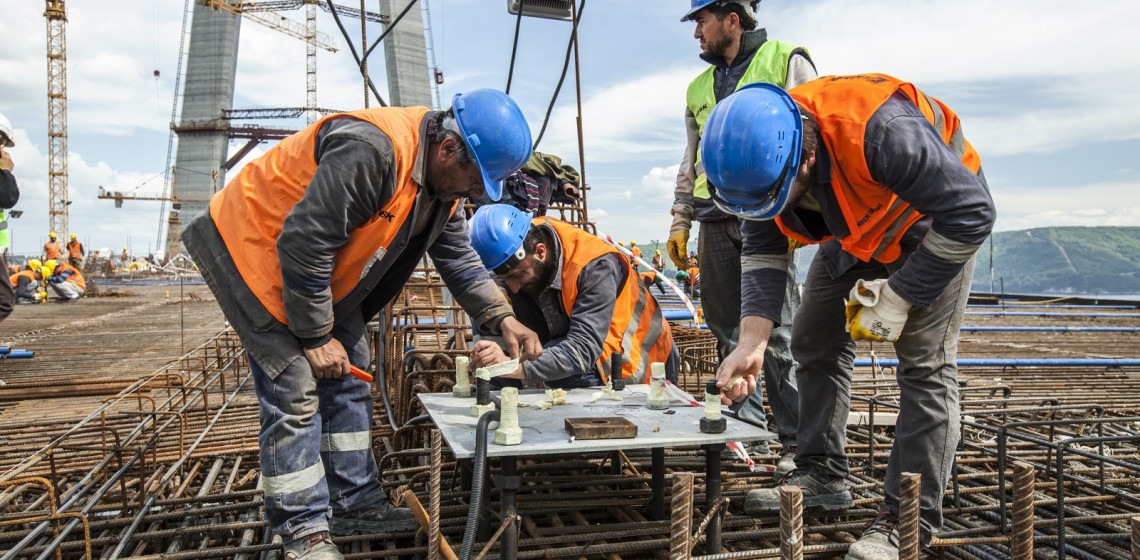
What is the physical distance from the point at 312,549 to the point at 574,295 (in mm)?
1755

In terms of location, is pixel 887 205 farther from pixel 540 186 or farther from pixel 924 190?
pixel 540 186

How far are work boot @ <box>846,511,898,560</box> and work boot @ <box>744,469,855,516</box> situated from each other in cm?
39

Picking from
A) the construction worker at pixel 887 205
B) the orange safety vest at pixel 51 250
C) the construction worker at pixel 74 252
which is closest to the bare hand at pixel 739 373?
the construction worker at pixel 887 205

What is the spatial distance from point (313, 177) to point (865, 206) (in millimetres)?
1642

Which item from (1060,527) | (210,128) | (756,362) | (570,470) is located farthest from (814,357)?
(210,128)

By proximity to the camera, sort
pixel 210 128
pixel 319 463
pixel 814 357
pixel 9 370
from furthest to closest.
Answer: pixel 210 128 → pixel 9 370 → pixel 814 357 → pixel 319 463

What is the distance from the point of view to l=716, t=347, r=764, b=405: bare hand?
7.94 ft

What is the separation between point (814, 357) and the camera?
8.88 feet

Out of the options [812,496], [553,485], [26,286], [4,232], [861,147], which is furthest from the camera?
[26,286]

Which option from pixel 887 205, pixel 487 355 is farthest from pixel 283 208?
pixel 887 205

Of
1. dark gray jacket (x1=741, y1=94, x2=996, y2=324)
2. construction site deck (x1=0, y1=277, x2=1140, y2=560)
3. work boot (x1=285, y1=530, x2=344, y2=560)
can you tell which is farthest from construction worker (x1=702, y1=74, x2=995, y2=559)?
work boot (x1=285, y1=530, x2=344, y2=560)

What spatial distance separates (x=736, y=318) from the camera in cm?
354

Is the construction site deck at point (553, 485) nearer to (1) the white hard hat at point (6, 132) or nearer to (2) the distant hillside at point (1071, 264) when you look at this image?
(1) the white hard hat at point (6, 132)

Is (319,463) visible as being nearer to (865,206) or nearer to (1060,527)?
(865,206)
